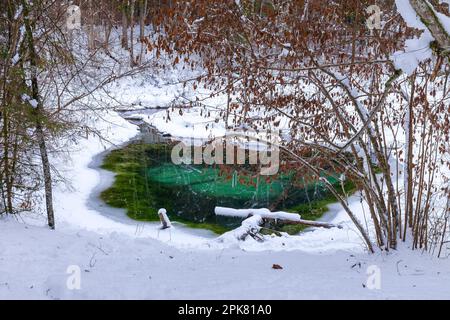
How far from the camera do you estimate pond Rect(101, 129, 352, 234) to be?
41.8ft

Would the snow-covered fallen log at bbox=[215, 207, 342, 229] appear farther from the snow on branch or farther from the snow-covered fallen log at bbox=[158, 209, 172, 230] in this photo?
the snow-covered fallen log at bbox=[158, 209, 172, 230]

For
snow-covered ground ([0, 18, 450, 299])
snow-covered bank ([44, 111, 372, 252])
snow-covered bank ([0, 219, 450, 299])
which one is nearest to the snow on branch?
snow-covered bank ([44, 111, 372, 252])

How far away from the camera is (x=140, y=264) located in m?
5.64

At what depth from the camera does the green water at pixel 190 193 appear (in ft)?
42.3

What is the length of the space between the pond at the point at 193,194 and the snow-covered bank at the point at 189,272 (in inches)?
195

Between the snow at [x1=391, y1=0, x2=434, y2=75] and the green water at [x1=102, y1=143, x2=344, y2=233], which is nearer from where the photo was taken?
the snow at [x1=391, y1=0, x2=434, y2=75]

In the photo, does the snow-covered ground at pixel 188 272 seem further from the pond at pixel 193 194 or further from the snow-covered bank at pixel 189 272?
the pond at pixel 193 194

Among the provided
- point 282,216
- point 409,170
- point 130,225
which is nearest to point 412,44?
point 409,170

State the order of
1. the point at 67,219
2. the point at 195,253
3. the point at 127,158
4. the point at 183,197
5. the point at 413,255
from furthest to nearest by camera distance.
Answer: the point at 127,158
the point at 183,197
the point at 67,219
the point at 195,253
the point at 413,255

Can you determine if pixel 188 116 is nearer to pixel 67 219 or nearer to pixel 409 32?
pixel 67 219

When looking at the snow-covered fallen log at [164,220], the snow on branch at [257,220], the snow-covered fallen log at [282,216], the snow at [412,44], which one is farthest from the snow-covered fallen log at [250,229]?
the snow at [412,44]

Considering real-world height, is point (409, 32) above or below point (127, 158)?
above

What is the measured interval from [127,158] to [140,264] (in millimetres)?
13470
